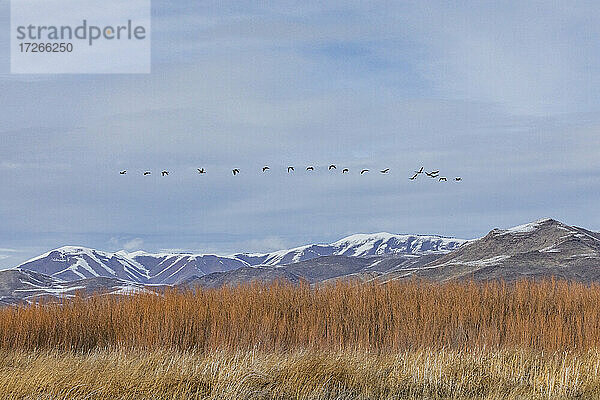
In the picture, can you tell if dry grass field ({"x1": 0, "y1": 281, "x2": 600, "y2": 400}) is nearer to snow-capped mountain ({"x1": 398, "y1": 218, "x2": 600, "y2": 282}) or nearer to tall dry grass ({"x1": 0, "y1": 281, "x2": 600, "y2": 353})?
tall dry grass ({"x1": 0, "y1": 281, "x2": 600, "y2": 353})

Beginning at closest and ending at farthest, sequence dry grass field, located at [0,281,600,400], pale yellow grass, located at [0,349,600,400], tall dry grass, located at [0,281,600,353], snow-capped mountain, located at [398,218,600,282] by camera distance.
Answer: pale yellow grass, located at [0,349,600,400]
dry grass field, located at [0,281,600,400]
tall dry grass, located at [0,281,600,353]
snow-capped mountain, located at [398,218,600,282]

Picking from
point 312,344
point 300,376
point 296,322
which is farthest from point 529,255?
point 300,376

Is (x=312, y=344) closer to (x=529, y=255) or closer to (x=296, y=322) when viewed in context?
(x=296, y=322)

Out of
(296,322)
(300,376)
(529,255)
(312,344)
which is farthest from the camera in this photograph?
(529,255)

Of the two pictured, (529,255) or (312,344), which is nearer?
(312,344)

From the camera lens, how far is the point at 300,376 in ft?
37.9

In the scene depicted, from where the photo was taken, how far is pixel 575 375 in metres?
12.7

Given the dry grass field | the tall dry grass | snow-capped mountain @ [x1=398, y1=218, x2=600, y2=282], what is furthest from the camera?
snow-capped mountain @ [x1=398, y1=218, x2=600, y2=282]

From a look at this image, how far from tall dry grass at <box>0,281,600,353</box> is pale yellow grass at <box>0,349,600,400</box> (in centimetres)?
135

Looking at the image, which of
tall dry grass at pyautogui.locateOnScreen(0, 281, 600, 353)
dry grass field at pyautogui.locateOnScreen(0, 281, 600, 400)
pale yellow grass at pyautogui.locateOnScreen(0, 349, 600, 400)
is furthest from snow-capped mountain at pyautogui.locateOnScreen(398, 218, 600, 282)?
pale yellow grass at pyautogui.locateOnScreen(0, 349, 600, 400)

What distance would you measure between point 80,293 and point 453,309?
29.8 feet

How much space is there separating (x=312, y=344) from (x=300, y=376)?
3.88 metres

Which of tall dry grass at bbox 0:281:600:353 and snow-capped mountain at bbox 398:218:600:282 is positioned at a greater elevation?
tall dry grass at bbox 0:281:600:353

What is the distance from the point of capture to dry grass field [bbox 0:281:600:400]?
36.6 ft
